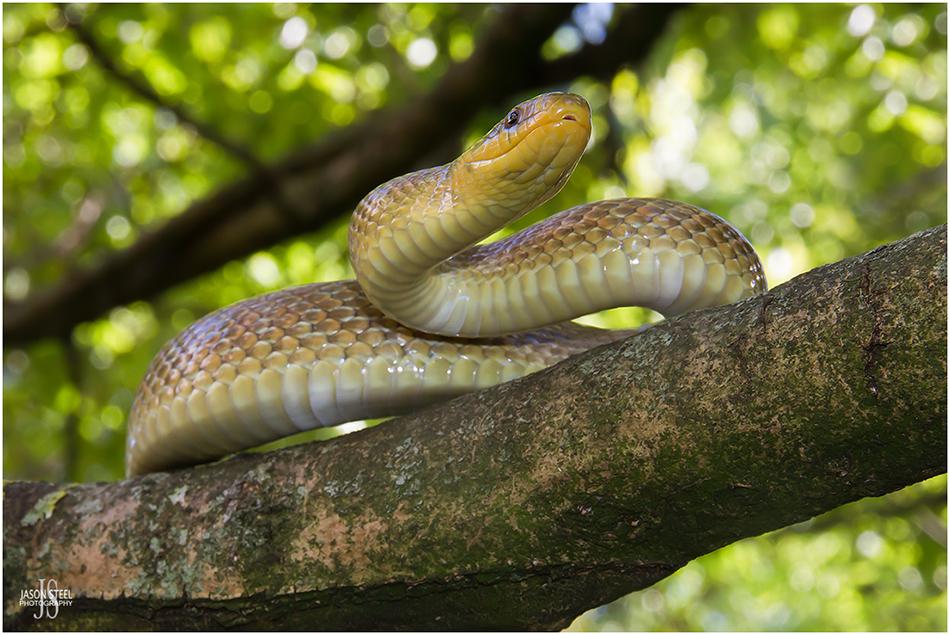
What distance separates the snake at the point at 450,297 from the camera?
7.02ft

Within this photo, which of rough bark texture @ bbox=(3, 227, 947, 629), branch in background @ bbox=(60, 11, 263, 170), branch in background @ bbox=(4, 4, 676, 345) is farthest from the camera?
branch in background @ bbox=(4, 4, 676, 345)

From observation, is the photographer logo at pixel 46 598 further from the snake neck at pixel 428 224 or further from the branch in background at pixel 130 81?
the branch in background at pixel 130 81

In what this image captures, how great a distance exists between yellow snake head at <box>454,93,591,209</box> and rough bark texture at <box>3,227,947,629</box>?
1.64 feet

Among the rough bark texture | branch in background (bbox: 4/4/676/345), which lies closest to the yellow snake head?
the rough bark texture

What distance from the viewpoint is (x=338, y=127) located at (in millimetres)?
5520

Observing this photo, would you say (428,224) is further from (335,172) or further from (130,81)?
(335,172)

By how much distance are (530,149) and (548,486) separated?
2.55 feet

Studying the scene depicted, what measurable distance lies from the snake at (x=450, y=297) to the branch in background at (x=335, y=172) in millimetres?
2436

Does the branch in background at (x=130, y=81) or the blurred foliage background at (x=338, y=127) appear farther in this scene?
the blurred foliage background at (x=338, y=127)

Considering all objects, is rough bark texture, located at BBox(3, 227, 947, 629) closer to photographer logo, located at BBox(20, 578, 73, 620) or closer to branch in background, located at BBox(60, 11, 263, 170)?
photographer logo, located at BBox(20, 578, 73, 620)

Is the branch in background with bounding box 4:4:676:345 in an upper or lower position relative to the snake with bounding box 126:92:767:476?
lower

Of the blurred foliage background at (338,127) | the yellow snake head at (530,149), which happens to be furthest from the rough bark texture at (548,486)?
the blurred foliage background at (338,127)

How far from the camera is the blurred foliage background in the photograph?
16.1 feet

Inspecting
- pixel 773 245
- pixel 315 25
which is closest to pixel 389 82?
pixel 315 25
